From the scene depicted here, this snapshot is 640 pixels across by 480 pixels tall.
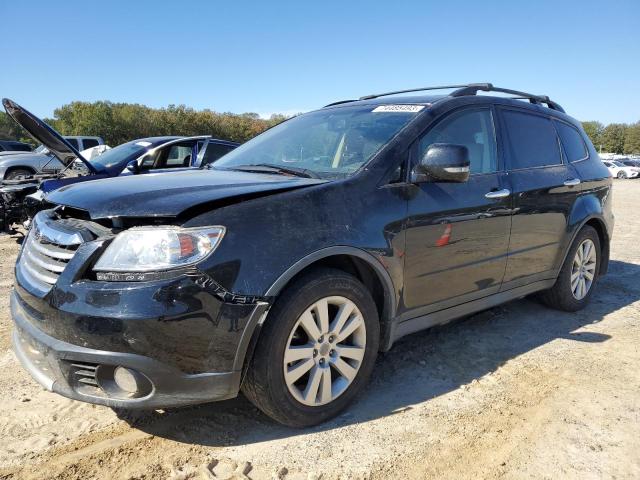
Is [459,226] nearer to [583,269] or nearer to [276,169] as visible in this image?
[276,169]

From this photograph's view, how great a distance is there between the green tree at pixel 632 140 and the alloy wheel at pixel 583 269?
115173mm

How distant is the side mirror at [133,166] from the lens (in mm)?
6780

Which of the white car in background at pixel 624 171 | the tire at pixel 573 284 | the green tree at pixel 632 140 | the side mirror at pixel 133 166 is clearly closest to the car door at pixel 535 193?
the tire at pixel 573 284

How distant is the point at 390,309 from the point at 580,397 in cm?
129

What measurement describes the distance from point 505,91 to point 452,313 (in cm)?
196

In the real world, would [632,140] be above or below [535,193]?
above

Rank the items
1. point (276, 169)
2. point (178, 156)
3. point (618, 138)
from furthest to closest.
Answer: point (618, 138), point (178, 156), point (276, 169)

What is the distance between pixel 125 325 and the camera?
2.11 m

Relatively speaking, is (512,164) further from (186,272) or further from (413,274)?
(186,272)

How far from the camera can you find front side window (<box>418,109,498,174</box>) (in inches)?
132

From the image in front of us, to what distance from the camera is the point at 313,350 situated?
2.56 meters

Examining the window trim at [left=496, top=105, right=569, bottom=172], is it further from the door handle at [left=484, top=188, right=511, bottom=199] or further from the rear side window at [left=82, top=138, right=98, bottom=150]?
the rear side window at [left=82, top=138, right=98, bottom=150]

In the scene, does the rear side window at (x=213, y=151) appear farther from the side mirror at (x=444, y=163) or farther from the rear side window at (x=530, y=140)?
the side mirror at (x=444, y=163)

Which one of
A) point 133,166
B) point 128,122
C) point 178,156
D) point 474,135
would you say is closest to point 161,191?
point 474,135
